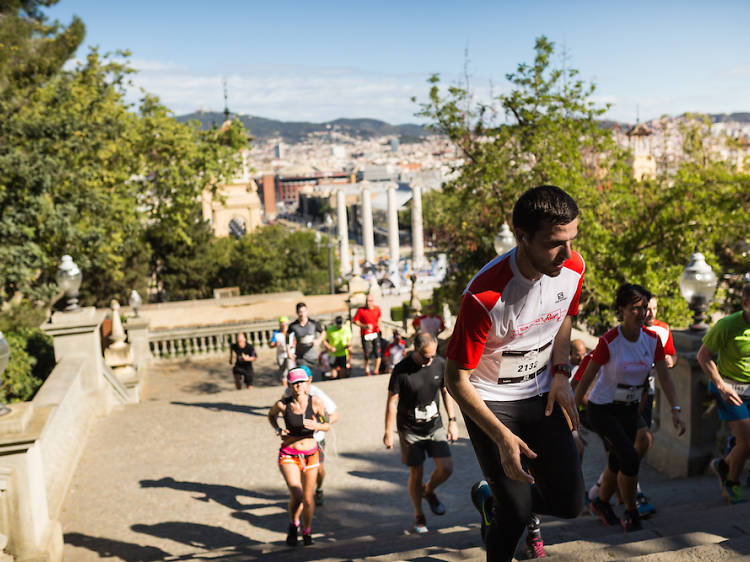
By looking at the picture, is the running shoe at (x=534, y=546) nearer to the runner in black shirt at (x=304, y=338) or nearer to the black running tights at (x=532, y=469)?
the black running tights at (x=532, y=469)

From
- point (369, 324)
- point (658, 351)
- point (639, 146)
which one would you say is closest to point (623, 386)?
point (658, 351)

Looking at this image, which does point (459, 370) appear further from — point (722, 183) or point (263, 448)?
point (722, 183)

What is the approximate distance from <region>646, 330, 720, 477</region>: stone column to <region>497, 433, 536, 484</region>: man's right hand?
411 cm

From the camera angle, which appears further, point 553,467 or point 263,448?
point 263,448

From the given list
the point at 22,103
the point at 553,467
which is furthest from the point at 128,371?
the point at 553,467

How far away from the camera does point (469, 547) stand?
4820mm

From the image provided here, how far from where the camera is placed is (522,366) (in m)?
3.31

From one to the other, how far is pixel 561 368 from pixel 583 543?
158 cm

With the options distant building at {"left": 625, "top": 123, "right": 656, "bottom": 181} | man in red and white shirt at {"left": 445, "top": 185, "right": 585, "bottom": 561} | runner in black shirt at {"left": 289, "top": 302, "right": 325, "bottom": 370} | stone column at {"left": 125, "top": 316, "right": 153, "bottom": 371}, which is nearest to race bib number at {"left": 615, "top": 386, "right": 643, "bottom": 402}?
man in red and white shirt at {"left": 445, "top": 185, "right": 585, "bottom": 561}

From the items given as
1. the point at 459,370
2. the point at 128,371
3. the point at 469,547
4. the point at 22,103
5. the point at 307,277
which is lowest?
the point at 307,277

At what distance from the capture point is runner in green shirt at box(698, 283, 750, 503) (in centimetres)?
519

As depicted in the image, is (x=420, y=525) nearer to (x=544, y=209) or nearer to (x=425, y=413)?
(x=425, y=413)

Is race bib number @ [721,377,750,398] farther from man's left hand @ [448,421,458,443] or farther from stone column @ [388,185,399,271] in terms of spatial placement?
stone column @ [388,185,399,271]

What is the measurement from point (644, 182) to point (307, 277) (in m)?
31.4
